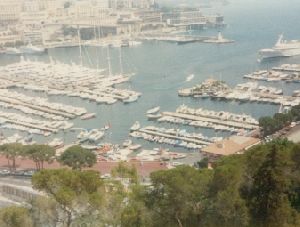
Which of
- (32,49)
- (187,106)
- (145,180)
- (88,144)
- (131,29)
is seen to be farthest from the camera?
(131,29)

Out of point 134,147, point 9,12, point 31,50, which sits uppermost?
point 9,12

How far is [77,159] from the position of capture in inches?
415

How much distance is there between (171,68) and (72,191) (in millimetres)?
19623

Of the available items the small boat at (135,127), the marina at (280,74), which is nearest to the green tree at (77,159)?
the small boat at (135,127)

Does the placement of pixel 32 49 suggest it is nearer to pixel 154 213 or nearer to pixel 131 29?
pixel 131 29

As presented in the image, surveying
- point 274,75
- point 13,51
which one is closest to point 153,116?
point 274,75

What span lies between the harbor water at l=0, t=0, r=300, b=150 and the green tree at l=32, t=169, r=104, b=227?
8.28 m

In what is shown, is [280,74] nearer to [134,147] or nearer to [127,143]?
[127,143]

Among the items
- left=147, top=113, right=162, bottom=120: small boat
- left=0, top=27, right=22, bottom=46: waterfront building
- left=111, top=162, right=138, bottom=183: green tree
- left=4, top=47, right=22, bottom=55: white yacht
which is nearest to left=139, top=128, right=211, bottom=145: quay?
left=147, top=113, right=162, bottom=120: small boat

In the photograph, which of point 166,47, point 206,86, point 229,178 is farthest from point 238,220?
point 166,47

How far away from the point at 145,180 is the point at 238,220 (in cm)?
447

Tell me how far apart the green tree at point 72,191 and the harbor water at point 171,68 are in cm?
828

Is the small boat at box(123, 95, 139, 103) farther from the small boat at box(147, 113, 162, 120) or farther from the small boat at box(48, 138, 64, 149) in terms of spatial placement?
the small boat at box(48, 138, 64, 149)

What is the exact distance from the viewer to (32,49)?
3231 centimetres
